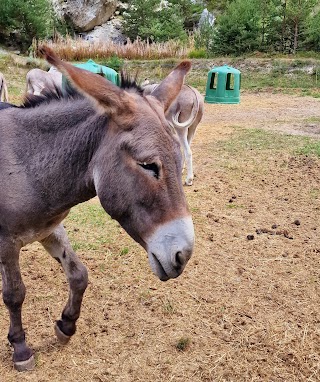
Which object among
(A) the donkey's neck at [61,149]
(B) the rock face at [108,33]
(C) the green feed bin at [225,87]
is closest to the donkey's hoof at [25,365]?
(A) the donkey's neck at [61,149]

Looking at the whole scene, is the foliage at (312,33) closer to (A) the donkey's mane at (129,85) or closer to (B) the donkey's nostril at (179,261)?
(A) the donkey's mane at (129,85)

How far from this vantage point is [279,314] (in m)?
2.78

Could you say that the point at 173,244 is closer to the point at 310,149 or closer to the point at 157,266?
the point at 157,266

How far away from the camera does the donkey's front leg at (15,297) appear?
2.06m

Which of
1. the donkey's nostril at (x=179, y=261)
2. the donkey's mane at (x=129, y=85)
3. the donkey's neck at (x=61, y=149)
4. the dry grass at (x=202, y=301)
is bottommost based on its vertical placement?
the dry grass at (x=202, y=301)

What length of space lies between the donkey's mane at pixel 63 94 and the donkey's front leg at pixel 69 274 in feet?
2.37

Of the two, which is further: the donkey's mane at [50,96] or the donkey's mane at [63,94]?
the donkey's mane at [50,96]

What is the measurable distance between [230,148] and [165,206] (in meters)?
5.60

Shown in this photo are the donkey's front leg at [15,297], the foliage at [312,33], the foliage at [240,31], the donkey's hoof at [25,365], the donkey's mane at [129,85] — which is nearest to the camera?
the donkey's mane at [129,85]

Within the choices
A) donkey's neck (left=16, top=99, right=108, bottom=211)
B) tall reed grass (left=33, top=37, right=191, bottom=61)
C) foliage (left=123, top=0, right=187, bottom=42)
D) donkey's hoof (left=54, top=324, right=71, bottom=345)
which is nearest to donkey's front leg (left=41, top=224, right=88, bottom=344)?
donkey's hoof (left=54, top=324, right=71, bottom=345)

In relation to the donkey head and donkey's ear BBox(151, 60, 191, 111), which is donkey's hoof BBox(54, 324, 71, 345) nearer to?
the donkey head

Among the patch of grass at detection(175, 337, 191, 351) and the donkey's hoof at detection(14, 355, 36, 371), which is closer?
the donkey's hoof at detection(14, 355, 36, 371)

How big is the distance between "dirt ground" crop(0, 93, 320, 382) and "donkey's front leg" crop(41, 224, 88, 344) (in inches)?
6.3

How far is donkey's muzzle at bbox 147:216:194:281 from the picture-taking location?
4.96ft
